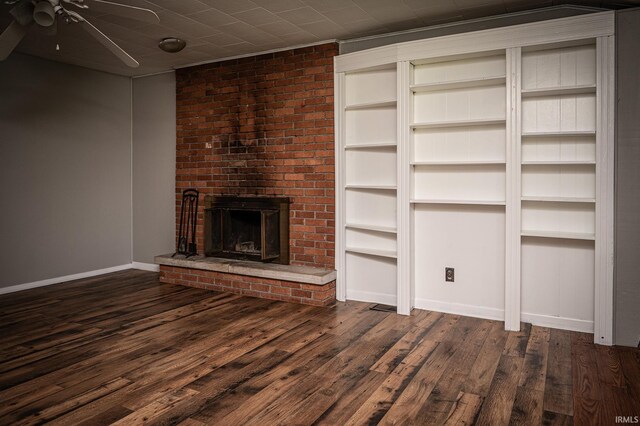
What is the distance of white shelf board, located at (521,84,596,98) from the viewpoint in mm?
3252

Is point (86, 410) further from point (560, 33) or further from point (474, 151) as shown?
point (560, 33)

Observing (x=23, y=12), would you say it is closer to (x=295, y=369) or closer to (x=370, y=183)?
(x=295, y=369)

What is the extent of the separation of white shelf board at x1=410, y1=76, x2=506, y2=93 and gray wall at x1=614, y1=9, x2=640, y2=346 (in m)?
0.81

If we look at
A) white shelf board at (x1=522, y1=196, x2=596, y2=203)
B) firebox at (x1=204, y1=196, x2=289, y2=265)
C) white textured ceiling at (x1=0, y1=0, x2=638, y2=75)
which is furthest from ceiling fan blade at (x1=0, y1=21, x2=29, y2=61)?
white shelf board at (x1=522, y1=196, x2=596, y2=203)

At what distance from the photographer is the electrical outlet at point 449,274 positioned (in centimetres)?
394

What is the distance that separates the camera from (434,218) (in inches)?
158

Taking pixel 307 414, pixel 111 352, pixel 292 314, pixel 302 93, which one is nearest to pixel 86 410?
pixel 111 352

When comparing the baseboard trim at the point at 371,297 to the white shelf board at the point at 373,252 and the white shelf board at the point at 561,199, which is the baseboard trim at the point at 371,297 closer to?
the white shelf board at the point at 373,252

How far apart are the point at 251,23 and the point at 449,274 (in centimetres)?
277

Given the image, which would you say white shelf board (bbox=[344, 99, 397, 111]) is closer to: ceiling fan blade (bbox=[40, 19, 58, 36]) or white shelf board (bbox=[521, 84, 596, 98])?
white shelf board (bbox=[521, 84, 596, 98])

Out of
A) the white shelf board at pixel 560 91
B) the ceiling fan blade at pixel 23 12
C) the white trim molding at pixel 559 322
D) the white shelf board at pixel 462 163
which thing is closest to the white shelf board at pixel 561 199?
the white shelf board at pixel 462 163

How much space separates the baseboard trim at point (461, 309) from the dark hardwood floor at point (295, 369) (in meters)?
0.11

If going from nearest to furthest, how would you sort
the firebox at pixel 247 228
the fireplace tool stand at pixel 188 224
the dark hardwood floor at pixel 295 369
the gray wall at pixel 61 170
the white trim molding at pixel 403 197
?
the dark hardwood floor at pixel 295 369 → the white trim molding at pixel 403 197 → the firebox at pixel 247 228 → the gray wall at pixel 61 170 → the fireplace tool stand at pixel 188 224

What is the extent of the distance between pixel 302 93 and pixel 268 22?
2.69ft
